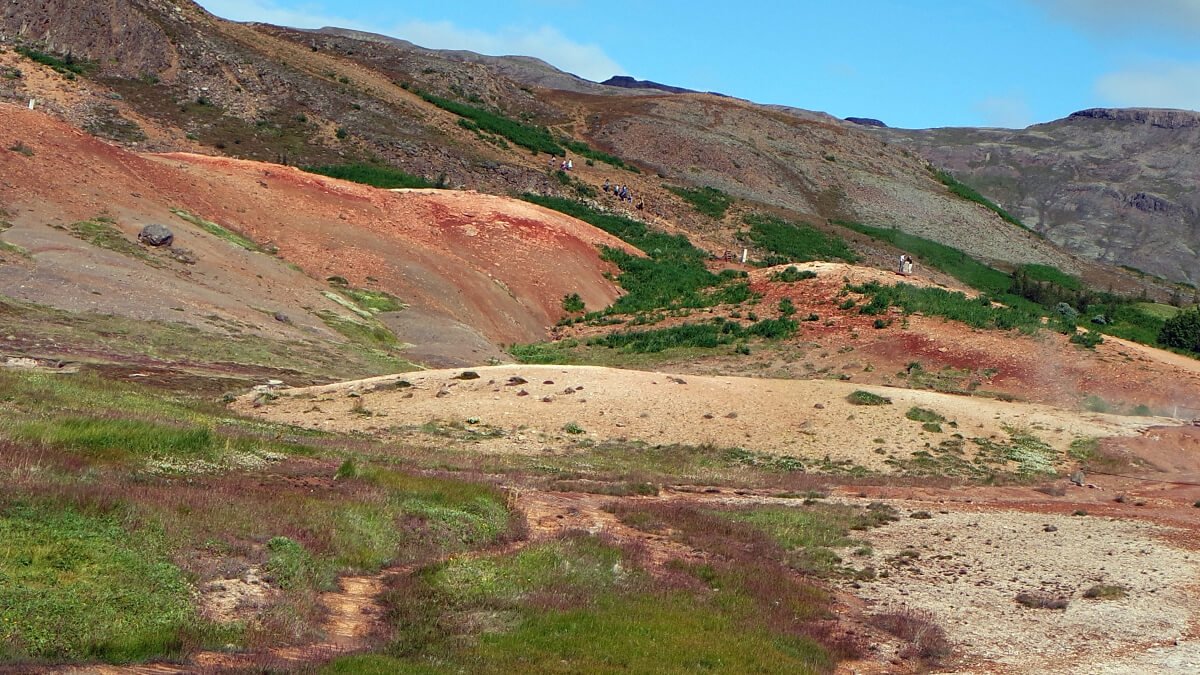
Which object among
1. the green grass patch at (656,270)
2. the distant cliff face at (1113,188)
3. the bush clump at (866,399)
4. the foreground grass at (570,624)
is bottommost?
the foreground grass at (570,624)

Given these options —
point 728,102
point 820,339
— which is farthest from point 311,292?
point 728,102

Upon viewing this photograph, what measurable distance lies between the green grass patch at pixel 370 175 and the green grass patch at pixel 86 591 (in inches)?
1732

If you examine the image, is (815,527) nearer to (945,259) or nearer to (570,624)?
(570,624)

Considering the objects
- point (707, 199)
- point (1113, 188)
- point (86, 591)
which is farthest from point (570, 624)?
point (1113, 188)

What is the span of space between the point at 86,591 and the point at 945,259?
6621 centimetres

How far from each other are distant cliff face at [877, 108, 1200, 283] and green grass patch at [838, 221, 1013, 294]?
84506 millimetres

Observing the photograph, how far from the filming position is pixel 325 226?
4247 centimetres

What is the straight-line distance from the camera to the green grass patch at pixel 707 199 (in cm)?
6869

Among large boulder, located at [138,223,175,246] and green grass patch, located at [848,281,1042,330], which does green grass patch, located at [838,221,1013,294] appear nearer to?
green grass patch, located at [848,281,1042,330]

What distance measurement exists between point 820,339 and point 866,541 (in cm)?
1975

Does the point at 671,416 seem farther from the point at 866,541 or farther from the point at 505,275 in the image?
the point at 505,275

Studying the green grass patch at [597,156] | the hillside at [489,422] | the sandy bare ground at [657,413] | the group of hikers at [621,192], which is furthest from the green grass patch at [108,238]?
the green grass patch at [597,156]

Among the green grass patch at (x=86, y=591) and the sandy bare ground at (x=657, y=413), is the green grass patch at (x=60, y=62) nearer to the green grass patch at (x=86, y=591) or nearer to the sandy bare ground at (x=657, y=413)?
the sandy bare ground at (x=657, y=413)

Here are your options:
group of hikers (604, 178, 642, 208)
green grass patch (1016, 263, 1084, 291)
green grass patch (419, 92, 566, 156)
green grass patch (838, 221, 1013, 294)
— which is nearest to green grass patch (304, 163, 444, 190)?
group of hikers (604, 178, 642, 208)
